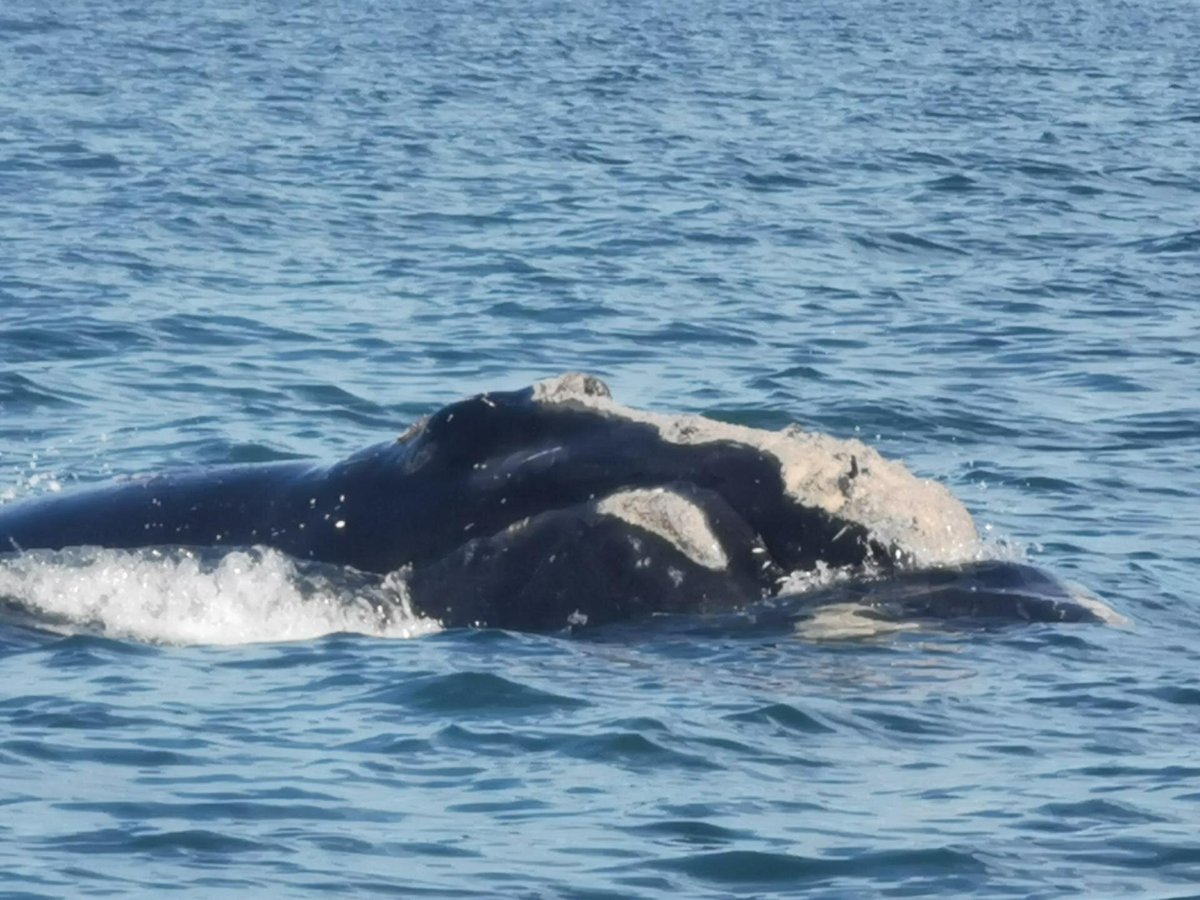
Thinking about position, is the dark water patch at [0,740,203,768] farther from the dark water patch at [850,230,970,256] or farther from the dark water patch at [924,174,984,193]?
the dark water patch at [924,174,984,193]

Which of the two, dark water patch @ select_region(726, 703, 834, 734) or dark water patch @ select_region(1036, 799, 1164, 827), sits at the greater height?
dark water patch @ select_region(726, 703, 834, 734)

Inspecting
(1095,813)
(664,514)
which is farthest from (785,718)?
(1095,813)

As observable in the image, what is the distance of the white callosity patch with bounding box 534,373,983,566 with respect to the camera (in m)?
11.4

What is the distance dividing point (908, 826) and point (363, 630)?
11.0ft

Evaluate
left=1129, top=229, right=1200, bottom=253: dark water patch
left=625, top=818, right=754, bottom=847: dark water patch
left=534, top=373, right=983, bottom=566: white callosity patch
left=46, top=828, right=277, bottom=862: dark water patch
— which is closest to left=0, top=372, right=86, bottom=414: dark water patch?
left=534, top=373, right=983, bottom=566: white callosity patch

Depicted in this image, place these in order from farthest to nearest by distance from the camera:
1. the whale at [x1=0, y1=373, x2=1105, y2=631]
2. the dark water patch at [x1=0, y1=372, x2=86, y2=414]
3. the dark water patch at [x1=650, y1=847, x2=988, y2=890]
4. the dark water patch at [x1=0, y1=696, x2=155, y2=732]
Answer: the dark water patch at [x1=0, y1=372, x2=86, y2=414] → the whale at [x1=0, y1=373, x2=1105, y2=631] → the dark water patch at [x1=0, y1=696, x2=155, y2=732] → the dark water patch at [x1=650, y1=847, x2=988, y2=890]

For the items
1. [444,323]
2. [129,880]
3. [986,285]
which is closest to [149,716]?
[129,880]

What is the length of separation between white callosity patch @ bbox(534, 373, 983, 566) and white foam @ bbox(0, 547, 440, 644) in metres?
1.28

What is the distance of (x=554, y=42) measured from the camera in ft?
181

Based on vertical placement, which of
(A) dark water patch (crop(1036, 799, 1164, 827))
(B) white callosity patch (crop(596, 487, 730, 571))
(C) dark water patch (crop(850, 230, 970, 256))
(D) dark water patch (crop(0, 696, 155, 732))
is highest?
(B) white callosity patch (crop(596, 487, 730, 571))

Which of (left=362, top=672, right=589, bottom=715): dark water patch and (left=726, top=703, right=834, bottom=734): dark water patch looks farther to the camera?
(left=362, top=672, right=589, bottom=715): dark water patch

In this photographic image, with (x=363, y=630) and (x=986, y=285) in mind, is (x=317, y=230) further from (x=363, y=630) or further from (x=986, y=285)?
(x=363, y=630)

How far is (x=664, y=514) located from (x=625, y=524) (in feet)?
0.60

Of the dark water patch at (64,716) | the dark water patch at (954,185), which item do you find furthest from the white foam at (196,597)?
the dark water patch at (954,185)
